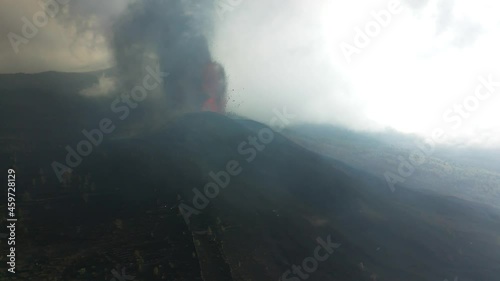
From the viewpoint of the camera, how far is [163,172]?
60.5 m

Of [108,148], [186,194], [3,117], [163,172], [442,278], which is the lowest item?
[442,278]

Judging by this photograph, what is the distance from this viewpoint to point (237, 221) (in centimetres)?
5169

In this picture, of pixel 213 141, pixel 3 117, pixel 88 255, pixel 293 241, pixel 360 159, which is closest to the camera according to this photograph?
pixel 88 255

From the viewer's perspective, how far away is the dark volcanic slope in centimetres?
3956

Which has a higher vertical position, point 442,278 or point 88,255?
point 88,255

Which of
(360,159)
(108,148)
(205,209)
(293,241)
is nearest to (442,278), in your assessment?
(293,241)

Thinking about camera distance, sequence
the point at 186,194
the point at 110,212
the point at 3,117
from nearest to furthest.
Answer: the point at 110,212, the point at 186,194, the point at 3,117

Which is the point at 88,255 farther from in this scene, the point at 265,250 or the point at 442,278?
the point at 442,278

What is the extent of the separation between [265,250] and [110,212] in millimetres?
18840

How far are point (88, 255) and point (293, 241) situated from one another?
2506 centimetres

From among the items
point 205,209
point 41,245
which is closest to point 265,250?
point 205,209

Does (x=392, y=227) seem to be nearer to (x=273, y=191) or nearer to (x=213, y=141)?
(x=273, y=191)

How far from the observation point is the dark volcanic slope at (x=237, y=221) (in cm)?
3956

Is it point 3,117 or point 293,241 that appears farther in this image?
point 3,117
